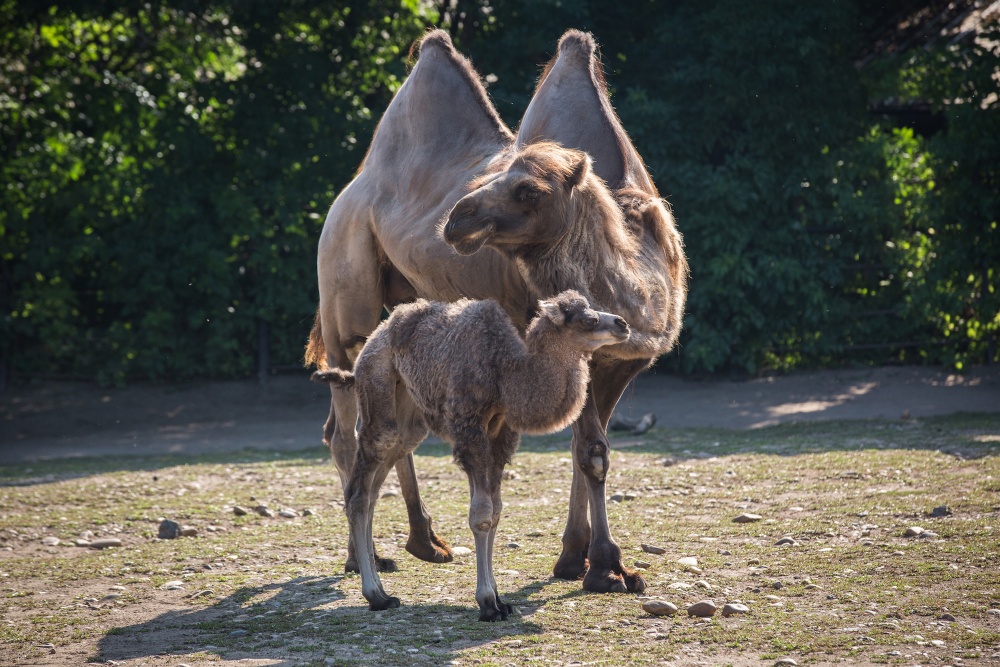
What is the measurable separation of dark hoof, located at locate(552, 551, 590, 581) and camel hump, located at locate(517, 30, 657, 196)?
216cm

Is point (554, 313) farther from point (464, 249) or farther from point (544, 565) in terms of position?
point (544, 565)

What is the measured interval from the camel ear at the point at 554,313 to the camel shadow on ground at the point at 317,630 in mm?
1346

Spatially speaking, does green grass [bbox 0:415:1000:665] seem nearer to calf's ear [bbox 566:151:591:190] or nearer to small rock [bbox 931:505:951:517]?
small rock [bbox 931:505:951:517]

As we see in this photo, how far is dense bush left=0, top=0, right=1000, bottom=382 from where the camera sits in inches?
564

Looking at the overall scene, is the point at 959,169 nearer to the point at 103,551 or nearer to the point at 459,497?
the point at 459,497

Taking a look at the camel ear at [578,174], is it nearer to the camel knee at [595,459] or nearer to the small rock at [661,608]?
the camel knee at [595,459]

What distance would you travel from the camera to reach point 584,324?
4.67m

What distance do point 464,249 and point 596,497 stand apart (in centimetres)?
148

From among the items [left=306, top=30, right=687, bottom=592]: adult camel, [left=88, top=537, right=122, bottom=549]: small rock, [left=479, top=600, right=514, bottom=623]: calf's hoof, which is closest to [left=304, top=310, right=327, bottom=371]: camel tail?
[left=306, top=30, right=687, bottom=592]: adult camel

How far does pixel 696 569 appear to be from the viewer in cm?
563

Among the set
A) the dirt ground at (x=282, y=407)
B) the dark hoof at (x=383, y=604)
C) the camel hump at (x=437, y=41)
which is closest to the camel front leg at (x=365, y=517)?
the dark hoof at (x=383, y=604)

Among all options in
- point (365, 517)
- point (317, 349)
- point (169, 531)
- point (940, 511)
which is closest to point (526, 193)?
point (365, 517)

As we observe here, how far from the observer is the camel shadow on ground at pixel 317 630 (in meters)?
4.45

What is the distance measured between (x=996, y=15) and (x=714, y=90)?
165 inches
